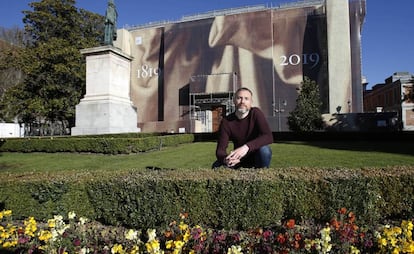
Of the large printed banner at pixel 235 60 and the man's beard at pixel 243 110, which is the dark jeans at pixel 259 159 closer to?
the man's beard at pixel 243 110

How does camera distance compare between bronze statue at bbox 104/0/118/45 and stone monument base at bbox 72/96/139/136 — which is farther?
bronze statue at bbox 104/0/118/45

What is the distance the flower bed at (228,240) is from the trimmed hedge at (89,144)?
8.41 meters

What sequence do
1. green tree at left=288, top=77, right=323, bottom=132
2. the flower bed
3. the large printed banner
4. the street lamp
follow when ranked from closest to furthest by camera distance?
the flower bed < green tree at left=288, top=77, right=323, bottom=132 < the street lamp < the large printed banner

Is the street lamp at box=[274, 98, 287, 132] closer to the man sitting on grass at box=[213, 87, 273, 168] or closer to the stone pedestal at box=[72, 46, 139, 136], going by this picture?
the stone pedestal at box=[72, 46, 139, 136]

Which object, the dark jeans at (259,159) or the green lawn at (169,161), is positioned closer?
the dark jeans at (259,159)

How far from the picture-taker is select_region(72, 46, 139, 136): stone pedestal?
1673 cm

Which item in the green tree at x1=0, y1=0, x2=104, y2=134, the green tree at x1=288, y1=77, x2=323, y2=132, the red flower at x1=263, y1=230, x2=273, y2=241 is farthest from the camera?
the green tree at x1=0, y1=0, x2=104, y2=134

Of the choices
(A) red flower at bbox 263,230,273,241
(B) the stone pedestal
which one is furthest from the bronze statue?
(A) red flower at bbox 263,230,273,241

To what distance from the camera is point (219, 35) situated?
34938mm

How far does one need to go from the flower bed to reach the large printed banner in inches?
1187

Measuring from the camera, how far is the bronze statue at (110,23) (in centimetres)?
1878

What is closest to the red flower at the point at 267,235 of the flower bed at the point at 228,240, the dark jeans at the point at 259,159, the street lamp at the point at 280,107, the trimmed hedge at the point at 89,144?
the flower bed at the point at 228,240

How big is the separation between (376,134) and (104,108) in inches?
649

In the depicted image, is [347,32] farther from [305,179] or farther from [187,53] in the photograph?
[305,179]
